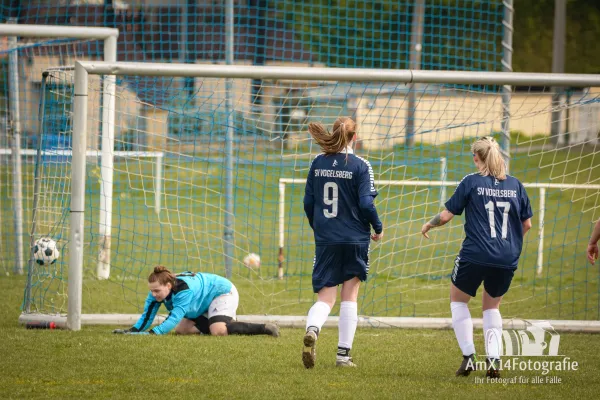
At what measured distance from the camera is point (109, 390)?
5.28m

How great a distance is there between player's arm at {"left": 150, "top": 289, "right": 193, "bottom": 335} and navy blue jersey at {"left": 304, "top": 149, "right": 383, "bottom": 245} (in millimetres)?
1579

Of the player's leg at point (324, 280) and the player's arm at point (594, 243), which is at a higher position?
the player's arm at point (594, 243)

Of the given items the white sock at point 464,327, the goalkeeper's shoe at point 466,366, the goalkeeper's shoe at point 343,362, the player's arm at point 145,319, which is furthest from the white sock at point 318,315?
the player's arm at point 145,319

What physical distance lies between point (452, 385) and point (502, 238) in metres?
1.08

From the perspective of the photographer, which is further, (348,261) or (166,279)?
(166,279)

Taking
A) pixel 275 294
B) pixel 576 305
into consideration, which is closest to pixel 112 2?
pixel 275 294

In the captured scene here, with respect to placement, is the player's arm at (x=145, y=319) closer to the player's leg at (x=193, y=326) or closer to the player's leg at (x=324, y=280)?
the player's leg at (x=193, y=326)

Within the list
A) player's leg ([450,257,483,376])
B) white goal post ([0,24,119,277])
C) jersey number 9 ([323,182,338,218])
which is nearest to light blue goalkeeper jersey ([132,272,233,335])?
white goal post ([0,24,119,277])

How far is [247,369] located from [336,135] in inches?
72.8

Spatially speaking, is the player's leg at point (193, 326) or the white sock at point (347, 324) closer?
the white sock at point (347, 324)

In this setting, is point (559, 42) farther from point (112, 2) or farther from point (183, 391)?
point (183, 391)

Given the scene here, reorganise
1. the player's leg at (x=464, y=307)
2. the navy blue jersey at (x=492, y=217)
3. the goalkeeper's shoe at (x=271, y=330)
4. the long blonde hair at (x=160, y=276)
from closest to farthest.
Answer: the navy blue jersey at (x=492, y=217) → the player's leg at (x=464, y=307) → the long blonde hair at (x=160, y=276) → the goalkeeper's shoe at (x=271, y=330)

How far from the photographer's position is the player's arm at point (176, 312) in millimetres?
7074

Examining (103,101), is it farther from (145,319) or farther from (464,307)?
(464,307)
